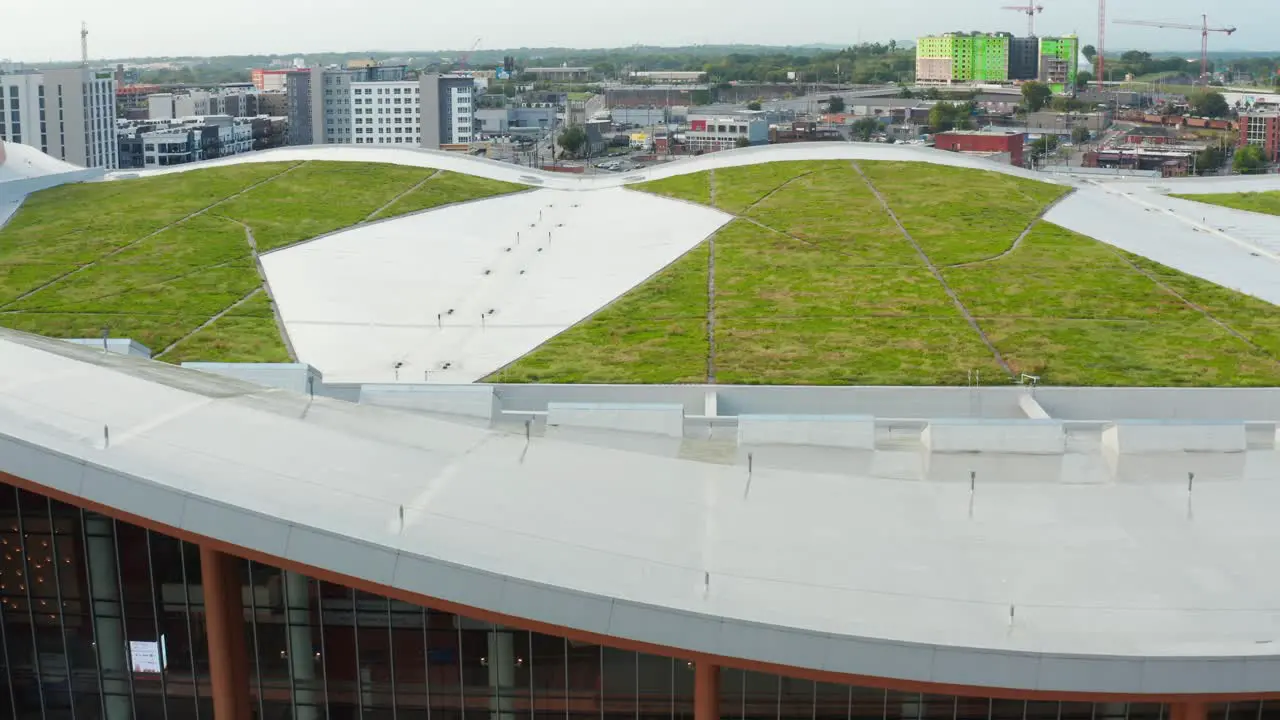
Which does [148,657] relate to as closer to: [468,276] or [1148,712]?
[1148,712]

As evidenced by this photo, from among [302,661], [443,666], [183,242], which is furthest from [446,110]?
[443,666]

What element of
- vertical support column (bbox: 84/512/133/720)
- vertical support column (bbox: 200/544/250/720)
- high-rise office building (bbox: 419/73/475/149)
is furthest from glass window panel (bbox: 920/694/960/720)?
high-rise office building (bbox: 419/73/475/149)

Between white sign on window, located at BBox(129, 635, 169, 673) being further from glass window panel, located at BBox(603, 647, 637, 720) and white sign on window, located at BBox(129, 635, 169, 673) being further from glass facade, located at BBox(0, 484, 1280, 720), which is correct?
glass window panel, located at BBox(603, 647, 637, 720)

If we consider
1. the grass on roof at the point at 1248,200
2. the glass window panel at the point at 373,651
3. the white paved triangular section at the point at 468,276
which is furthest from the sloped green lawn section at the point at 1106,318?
the glass window panel at the point at 373,651

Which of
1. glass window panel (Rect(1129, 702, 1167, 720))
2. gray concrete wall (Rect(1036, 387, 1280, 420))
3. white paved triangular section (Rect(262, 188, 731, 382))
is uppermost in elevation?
white paved triangular section (Rect(262, 188, 731, 382))

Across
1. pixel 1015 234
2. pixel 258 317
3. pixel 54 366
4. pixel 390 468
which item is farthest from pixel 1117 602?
pixel 1015 234

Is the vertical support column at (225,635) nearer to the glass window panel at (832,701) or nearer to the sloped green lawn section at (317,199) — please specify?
the glass window panel at (832,701)

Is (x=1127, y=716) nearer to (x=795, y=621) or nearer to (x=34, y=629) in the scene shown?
(x=795, y=621)
